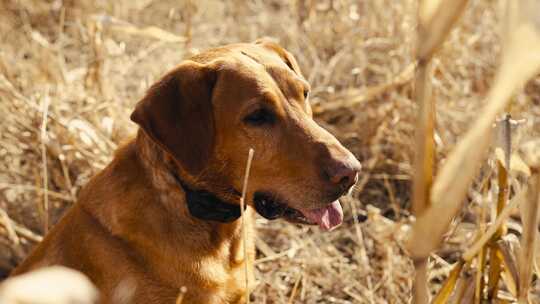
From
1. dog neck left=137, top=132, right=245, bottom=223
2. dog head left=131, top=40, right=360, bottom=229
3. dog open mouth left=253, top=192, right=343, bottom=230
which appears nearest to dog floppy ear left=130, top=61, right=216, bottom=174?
dog head left=131, top=40, right=360, bottom=229

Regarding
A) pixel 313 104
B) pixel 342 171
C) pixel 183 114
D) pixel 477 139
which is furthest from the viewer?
pixel 313 104

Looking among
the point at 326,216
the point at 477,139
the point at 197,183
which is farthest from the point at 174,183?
the point at 477,139

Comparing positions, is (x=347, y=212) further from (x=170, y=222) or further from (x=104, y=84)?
(x=170, y=222)

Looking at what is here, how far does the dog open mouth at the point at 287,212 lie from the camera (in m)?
3.15

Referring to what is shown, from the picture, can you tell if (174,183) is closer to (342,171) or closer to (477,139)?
(342,171)

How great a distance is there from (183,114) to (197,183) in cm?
29

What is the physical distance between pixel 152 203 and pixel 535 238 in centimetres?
147

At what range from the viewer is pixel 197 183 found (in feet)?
10.4

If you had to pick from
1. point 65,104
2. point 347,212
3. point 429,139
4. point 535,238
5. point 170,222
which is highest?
point 429,139

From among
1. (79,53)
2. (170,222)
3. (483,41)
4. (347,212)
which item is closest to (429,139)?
(170,222)

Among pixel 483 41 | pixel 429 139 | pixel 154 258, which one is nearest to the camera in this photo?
pixel 429 139

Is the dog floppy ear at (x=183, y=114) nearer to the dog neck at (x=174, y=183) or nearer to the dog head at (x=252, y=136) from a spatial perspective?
the dog head at (x=252, y=136)

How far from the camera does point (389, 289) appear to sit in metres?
4.13

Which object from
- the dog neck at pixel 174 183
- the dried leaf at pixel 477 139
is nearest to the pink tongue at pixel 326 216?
the dog neck at pixel 174 183
